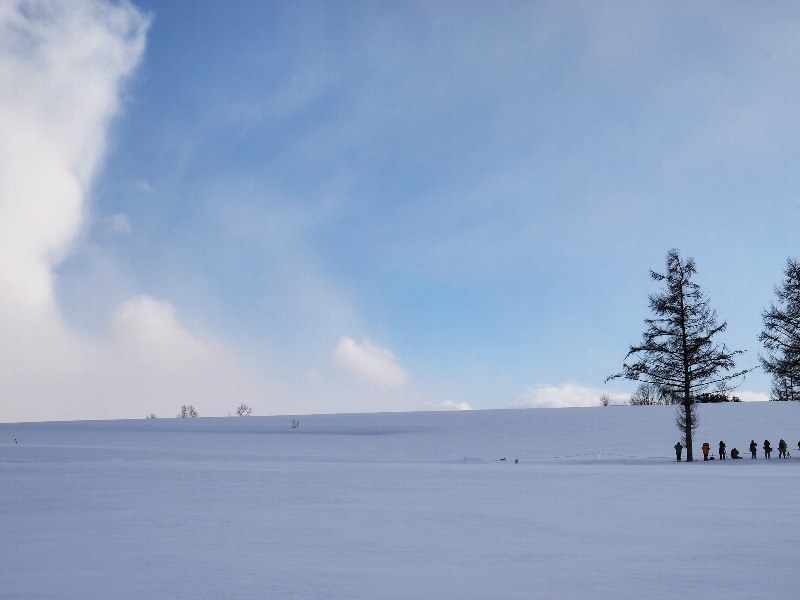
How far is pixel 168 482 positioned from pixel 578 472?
507 inches

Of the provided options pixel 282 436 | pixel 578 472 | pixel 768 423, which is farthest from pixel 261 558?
pixel 768 423

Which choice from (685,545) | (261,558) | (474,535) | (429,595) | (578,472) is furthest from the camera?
(578,472)

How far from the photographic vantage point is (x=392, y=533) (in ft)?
35.1

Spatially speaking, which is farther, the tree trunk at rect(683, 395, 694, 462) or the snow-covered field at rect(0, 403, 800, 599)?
the tree trunk at rect(683, 395, 694, 462)

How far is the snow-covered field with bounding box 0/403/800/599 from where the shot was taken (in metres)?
7.29

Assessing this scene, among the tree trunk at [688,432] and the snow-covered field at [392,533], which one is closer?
Answer: the snow-covered field at [392,533]

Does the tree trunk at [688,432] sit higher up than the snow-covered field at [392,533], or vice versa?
the tree trunk at [688,432]

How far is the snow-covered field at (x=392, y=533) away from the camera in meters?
7.29

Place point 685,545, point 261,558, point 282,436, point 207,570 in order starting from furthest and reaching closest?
point 282,436
point 685,545
point 261,558
point 207,570

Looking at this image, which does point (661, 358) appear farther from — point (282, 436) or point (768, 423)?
point (282, 436)

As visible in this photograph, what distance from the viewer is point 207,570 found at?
7.99 metres

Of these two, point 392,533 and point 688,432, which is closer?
point 392,533

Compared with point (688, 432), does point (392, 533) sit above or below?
below

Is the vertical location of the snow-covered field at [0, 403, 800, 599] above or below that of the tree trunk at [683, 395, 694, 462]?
below
